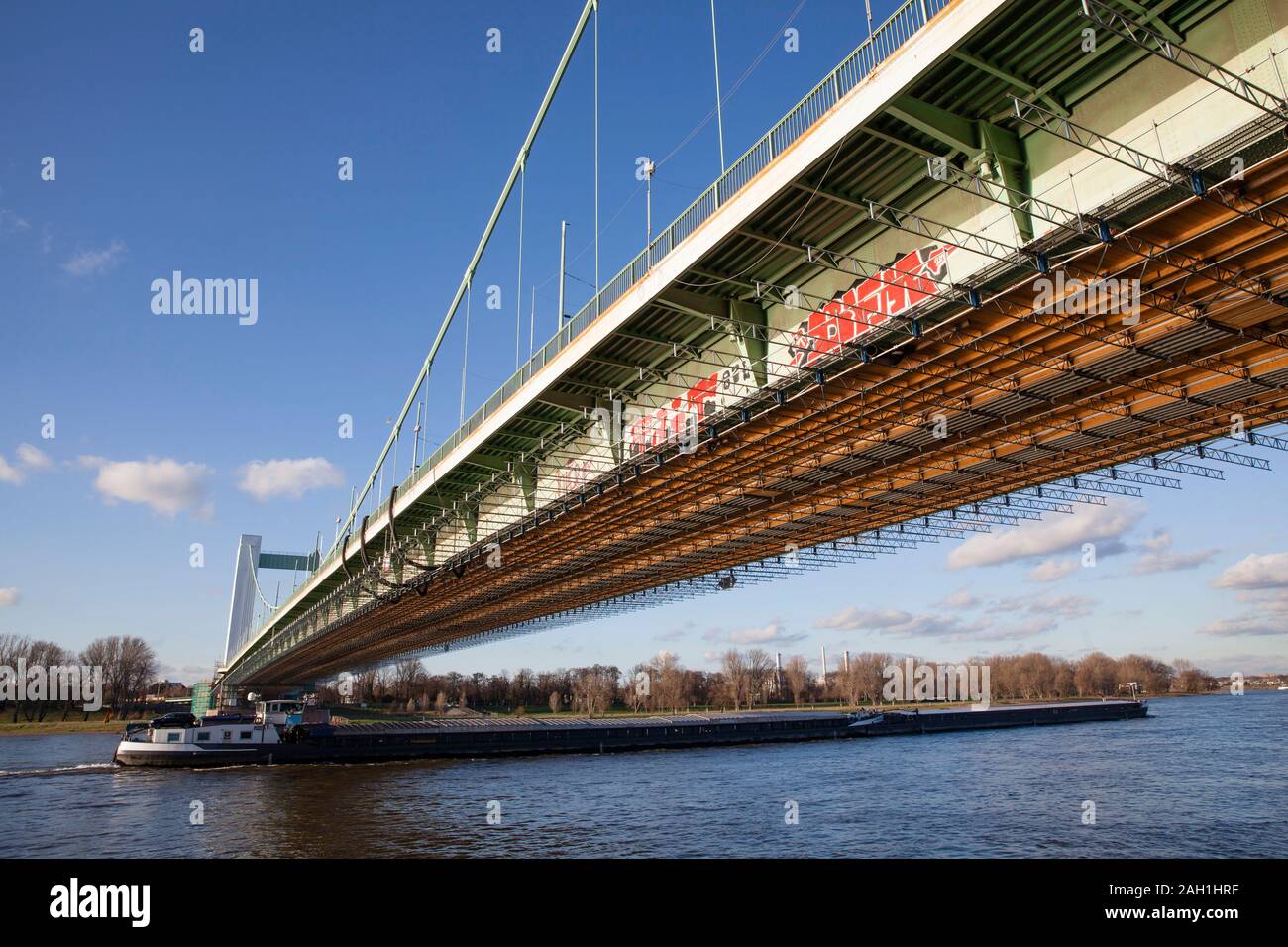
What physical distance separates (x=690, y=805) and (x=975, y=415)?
1817cm

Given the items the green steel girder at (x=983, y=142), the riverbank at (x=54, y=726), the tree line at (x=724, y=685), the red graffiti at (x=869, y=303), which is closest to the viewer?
the green steel girder at (x=983, y=142)

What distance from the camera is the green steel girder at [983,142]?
11.9m

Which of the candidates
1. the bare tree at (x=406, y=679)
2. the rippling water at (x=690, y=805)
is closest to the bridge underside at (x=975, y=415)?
the rippling water at (x=690, y=805)

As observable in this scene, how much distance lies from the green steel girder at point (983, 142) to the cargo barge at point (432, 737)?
164 ft

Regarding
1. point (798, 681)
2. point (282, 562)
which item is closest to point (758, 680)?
point (798, 681)

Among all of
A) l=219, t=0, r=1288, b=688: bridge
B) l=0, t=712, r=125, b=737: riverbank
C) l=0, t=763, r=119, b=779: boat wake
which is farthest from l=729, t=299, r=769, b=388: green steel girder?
l=0, t=712, r=125, b=737: riverbank

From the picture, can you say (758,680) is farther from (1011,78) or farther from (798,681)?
(1011,78)

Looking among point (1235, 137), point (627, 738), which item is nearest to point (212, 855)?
point (1235, 137)

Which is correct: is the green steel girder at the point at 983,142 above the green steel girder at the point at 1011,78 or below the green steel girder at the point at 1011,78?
below

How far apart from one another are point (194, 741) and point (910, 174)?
169 ft

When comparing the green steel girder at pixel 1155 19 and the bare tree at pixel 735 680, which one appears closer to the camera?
the green steel girder at pixel 1155 19

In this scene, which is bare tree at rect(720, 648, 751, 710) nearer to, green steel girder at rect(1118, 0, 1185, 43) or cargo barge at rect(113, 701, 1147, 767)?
cargo barge at rect(113, 701, 1147, 767)

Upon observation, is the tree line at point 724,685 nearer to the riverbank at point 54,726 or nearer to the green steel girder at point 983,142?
the riverbank at point 54,726

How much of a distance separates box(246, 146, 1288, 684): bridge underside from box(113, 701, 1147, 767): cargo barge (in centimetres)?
2167
